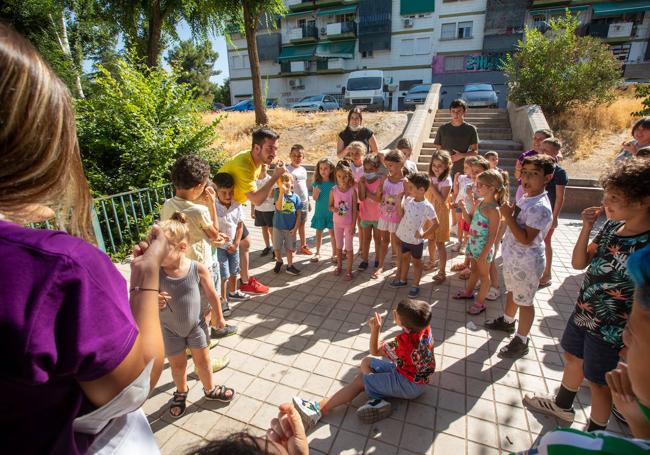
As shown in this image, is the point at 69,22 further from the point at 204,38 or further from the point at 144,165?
the point at 144,165

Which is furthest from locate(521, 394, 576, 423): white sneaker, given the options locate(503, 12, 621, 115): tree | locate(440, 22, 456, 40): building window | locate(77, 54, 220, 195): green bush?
locate(440, 22, 456, 40): building window

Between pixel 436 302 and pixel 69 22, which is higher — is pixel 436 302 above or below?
below

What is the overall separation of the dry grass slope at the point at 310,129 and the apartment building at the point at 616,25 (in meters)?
21.6

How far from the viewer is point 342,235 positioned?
4867 millimetres

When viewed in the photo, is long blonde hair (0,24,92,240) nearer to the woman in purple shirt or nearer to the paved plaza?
the woman in purple shirt

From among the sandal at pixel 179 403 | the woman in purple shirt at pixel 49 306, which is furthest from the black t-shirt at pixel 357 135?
the woman in purple shirt at pixel 49 306

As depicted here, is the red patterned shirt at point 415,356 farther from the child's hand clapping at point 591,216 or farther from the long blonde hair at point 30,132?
the long blonde hair at point 30,132

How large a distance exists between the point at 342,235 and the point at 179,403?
115 inches

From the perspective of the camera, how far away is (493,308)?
402 cm

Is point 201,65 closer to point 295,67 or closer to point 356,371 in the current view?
point 295,67

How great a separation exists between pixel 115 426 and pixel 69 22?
2136cm

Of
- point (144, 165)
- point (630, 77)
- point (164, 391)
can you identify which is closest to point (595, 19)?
point (630, 77)

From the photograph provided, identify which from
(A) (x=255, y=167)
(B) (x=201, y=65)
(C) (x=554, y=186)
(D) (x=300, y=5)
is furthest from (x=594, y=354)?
(B) (x=201, y=65)

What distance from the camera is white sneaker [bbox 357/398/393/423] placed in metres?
2.46
